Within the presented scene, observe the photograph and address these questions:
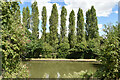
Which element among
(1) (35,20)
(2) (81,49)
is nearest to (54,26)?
(1) (35,20)

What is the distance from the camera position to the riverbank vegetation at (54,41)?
229cm

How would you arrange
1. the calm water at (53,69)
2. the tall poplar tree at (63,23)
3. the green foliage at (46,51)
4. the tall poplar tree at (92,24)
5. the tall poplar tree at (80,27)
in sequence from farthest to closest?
the tall poplar tree at (92,24), the tall poplar tree at (63,23), the tall poplar tree at (80,27), the green foliage at (46,51), the calm water at (53,69)

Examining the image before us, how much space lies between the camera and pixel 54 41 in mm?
15109

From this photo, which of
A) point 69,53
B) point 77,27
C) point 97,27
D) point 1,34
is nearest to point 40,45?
point 69,53

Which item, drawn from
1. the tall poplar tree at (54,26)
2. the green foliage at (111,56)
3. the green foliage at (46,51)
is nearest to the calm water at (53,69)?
the green foliage at (111,56)

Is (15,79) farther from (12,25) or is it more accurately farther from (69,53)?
(69,53)

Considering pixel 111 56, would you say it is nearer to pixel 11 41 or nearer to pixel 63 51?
pixel 11 41

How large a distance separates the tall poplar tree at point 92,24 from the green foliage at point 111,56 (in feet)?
43.5

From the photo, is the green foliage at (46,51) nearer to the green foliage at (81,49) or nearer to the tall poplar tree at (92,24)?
the green foliage at (81,49)

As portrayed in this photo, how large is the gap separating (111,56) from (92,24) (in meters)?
13.8

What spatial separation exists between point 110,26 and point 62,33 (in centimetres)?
1242

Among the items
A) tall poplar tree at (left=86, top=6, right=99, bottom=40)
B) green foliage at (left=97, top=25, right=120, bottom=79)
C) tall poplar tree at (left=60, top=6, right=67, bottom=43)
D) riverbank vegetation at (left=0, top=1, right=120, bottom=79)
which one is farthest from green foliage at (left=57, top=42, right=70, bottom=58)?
green foliage at (left=97, top=25, right=120, bottom=79)

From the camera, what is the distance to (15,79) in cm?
241

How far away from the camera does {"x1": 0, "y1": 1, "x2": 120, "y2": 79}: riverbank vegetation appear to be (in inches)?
90.1
